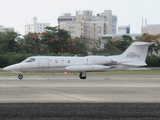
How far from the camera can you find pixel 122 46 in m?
95.2

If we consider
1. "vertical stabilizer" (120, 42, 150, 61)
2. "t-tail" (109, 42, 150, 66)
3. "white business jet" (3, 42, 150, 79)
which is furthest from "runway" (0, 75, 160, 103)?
"vertical stabilizer" (120, 42, 150, 61)

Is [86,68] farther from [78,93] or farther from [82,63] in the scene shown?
[78,93]

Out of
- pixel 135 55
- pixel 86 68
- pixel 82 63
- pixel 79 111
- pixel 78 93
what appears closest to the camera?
pixel 79 111

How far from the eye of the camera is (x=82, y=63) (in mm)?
39250

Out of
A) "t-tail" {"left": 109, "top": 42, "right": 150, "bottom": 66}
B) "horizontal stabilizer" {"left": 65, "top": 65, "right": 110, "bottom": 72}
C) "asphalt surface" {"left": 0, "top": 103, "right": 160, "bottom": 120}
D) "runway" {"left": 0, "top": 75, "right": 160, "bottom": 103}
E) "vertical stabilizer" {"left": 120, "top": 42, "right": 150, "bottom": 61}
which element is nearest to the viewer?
"asphalt surface" {"left": 0, "top": 103, "right": 160, "bottom": 120}

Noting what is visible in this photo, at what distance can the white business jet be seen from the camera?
37844 millimetres

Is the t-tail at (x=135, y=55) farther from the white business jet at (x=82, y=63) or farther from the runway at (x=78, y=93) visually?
the runway at (x=78, y=93)

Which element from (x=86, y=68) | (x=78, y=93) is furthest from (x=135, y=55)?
(x=78, y=93)

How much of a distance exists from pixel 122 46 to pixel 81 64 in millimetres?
56886

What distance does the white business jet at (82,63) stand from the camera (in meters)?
37.8

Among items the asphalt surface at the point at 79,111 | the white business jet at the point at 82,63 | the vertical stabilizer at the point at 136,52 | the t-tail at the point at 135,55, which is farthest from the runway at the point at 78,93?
the vertical stabilizer at the point at 136,52

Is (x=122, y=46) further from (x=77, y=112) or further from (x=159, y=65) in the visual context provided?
(x=77, y=112)

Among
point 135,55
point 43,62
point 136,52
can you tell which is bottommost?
point 43,62

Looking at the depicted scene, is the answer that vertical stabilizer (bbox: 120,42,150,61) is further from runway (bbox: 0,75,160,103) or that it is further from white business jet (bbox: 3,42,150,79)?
runway (bbox: 0,75,160,103)
